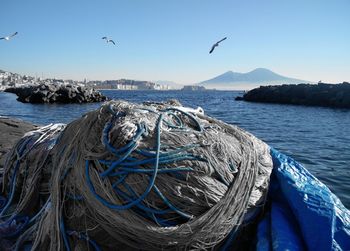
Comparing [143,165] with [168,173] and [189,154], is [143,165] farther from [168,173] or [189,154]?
[189,154]

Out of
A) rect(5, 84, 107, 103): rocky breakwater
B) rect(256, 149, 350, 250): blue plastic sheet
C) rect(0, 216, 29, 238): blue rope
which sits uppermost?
rect(256, 149, 350, 250): blue plastic sheet

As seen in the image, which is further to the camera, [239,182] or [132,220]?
[239,182]

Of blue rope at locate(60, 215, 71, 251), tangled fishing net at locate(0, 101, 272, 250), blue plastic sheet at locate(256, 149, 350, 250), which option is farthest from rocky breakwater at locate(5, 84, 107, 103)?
blue plastic sheet at locate(256, 149, 350, 250)

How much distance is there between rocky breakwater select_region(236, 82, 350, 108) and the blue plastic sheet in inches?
1604

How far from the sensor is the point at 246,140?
2768mm

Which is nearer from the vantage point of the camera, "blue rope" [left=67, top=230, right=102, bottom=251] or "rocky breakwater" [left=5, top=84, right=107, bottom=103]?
"blue rope" [left=67, top=230, right=102, bottom=251]

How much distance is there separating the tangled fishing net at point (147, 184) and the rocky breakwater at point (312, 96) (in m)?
41.2

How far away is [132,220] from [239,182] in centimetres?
84

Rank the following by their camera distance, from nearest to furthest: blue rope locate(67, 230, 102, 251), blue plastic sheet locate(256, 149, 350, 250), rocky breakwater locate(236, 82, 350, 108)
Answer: blue plastic sheet locate(256, 149, 350, 250)
blue rope locate(67, 230, 102, 251)
rocky breakwater locate(236, 82, 350, 108)

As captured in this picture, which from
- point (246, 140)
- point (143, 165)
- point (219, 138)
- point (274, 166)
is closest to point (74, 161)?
point (143, 165)

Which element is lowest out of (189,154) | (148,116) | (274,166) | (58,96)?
(58,96)

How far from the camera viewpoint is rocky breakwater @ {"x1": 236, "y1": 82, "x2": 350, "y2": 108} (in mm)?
40062

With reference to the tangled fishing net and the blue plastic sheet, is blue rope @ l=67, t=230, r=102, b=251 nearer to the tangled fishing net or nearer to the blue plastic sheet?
the tangled fishing net

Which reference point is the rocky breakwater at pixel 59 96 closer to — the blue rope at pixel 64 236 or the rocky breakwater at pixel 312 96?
the rocky breakwater at pixel 312 96
